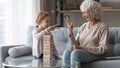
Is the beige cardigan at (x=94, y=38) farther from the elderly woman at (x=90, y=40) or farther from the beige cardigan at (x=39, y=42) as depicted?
the beige cardigan at (x=39, y=42)

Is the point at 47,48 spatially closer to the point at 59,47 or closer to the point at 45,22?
the point at 45,22

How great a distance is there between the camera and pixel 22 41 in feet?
14.7

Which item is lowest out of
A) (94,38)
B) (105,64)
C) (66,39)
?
(105,64)

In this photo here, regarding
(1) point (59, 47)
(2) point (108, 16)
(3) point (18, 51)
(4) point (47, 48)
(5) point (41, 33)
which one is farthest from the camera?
(2) point (108, 16)

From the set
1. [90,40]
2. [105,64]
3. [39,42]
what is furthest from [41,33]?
[105,64]

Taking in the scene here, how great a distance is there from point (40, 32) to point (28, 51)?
0.72m

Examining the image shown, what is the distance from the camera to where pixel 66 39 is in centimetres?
394

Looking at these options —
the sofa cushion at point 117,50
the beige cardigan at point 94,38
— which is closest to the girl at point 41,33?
the beige cardigan at point 94,38

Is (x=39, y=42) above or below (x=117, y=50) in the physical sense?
above

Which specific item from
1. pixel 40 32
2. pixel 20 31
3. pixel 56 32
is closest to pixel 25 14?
pixel 20 31

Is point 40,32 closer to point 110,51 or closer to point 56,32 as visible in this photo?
point 56,32

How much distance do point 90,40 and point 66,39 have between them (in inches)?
29.5

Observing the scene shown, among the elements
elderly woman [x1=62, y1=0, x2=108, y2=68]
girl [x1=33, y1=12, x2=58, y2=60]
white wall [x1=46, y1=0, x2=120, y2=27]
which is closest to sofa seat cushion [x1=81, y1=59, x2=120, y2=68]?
elderly woman [x1=62, y1=0, x2=108, y2=68]

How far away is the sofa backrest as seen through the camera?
3.71m
